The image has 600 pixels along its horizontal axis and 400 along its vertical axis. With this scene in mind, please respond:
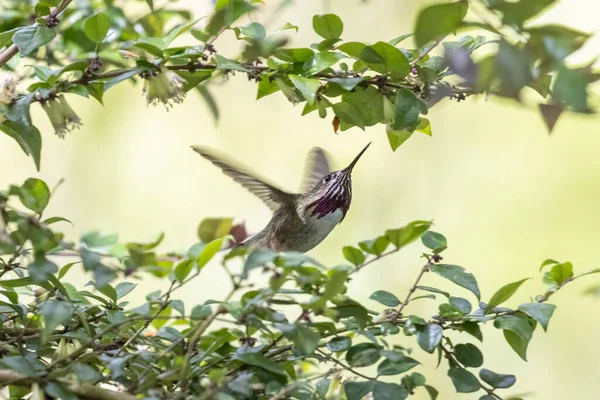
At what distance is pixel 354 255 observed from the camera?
66 centimetres

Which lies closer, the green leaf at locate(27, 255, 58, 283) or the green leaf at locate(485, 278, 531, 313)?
the green leaf at locate(27, 255, 58, 283)

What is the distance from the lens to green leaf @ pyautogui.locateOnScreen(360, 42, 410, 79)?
736 mm

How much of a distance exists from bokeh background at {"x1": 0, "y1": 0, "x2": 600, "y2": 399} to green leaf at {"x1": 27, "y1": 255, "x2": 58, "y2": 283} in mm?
1748

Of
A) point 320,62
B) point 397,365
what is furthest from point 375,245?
point 320,62

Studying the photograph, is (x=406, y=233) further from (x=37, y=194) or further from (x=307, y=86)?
(x=37, y=194)

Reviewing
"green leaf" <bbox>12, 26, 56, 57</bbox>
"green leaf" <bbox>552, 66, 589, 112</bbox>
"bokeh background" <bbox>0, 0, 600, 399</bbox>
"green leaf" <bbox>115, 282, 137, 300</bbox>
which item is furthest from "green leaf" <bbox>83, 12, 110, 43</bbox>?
"bokeh background" <bbox>0, 0, 600, 399</bbox>

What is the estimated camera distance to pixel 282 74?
801 millimetres

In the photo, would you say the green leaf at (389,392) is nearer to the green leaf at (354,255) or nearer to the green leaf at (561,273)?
the green leaf at (354,255)


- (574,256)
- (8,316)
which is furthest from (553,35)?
(574,256)

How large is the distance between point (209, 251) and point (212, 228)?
1.58 feet

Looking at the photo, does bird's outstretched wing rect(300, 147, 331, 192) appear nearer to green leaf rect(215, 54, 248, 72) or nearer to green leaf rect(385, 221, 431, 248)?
green leaf rect(215, 54, 248, 72)

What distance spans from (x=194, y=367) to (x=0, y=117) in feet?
1.04

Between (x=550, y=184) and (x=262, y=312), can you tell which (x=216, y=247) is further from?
(x=550, y=184)

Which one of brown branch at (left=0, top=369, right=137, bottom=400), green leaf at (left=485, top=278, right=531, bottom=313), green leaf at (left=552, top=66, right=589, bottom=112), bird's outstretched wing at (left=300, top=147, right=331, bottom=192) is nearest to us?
green leaf at (left=552, top=66, right=589, bottom=112)
